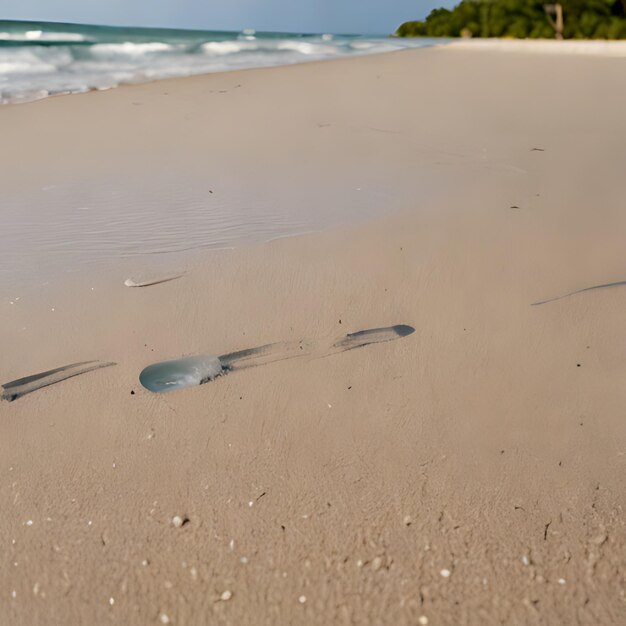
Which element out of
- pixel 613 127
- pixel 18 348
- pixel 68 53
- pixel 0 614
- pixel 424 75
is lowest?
pixel 0 614

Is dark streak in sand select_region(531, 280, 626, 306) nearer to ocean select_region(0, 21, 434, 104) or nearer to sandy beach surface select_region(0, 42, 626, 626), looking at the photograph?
sandy beach surface select_region(0, 42, 626, 626)

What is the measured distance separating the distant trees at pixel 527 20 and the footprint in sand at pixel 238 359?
42.4 feet

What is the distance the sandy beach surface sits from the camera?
2.53ft

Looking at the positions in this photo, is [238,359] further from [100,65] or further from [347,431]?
[100,65]

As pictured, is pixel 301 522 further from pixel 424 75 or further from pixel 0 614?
pixel 424 75

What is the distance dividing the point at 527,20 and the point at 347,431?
14.9 m

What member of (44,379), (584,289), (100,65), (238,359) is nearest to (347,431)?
(238,359)

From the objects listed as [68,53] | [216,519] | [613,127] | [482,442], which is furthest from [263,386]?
[68,53]

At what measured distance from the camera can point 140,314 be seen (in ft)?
4.36

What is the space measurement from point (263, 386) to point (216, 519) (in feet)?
1.00

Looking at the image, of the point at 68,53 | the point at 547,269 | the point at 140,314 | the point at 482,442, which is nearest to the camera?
the point at 482,442

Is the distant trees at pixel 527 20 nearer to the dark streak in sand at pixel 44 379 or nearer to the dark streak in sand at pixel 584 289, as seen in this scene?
the dark streak in sand at pixel 584 289

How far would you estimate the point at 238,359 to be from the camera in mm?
1186

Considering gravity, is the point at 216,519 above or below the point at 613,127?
below
